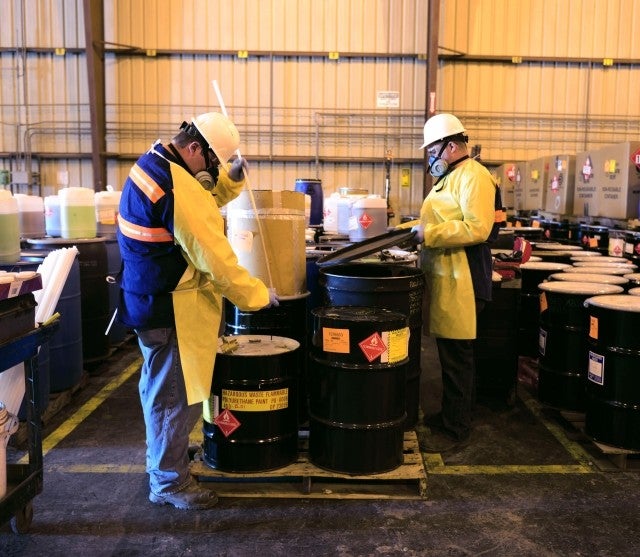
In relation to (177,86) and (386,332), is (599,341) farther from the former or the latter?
(177,86)

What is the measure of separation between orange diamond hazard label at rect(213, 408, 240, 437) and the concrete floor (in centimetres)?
35

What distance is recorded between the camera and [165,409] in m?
3.22

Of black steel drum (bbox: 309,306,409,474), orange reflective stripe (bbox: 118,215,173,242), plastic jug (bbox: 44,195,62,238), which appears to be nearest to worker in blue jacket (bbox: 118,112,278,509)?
orange reflective stripe (bbox: 118,215,173,242)

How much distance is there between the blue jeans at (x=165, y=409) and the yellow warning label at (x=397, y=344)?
103cm

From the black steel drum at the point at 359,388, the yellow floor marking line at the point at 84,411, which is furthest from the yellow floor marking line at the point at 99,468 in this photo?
the black steel drum at the point at 359,388

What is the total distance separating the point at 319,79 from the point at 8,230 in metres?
7.17

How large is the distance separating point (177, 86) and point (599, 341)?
867cm

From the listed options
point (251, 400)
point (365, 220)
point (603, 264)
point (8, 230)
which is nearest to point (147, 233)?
point (251, 400)

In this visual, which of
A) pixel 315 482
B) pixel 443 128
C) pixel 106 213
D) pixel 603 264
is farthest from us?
pixel 106 213

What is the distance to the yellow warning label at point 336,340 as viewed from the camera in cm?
330

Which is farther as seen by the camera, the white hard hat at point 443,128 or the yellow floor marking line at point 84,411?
the yellow floor marking line at point 84,411

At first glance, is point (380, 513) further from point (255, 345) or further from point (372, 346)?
point (255, 345)

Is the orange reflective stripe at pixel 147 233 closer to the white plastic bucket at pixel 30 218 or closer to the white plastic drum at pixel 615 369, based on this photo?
the white plastic drum at pixel 615 369

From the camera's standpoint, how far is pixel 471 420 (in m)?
4.36
